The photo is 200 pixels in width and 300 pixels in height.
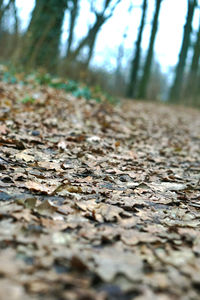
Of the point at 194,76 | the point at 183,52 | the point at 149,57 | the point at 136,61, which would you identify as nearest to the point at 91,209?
the point at 149,57

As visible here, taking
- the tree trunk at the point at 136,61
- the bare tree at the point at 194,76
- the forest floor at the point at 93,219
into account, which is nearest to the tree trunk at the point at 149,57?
the tree trunk at the point at 136,61

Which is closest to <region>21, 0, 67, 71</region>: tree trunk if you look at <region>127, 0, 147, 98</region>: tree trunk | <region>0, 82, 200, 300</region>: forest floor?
<region>127, 0, 147, 98</region>: tree trunk

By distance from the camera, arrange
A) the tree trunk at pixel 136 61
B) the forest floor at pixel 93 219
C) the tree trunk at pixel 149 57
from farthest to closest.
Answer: the tree trunk at pixel 136 61 → the tree trunk at pixel 149 57 → the forest floor at pixel 93 219

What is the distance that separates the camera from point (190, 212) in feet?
7.98

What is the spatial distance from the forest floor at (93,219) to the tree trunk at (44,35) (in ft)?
18.8

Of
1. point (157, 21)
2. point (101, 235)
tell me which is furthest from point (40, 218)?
point (157, 21)


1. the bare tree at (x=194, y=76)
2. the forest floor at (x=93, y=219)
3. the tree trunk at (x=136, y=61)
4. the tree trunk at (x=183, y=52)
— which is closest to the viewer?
the forest floor at (x=93, y=219)

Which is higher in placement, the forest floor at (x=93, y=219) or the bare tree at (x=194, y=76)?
the bare tree at (x=194, y=76)

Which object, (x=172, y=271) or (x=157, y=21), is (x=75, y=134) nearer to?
(x=172, y=271)

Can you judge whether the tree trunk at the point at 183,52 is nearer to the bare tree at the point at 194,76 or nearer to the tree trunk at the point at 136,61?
the bare tree at the point at 194,76

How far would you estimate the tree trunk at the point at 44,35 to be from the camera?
938cm

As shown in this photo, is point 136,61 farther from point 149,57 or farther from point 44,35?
point 44,35

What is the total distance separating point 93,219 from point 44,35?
28.4ft

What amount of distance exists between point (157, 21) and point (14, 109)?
37.2 ft
